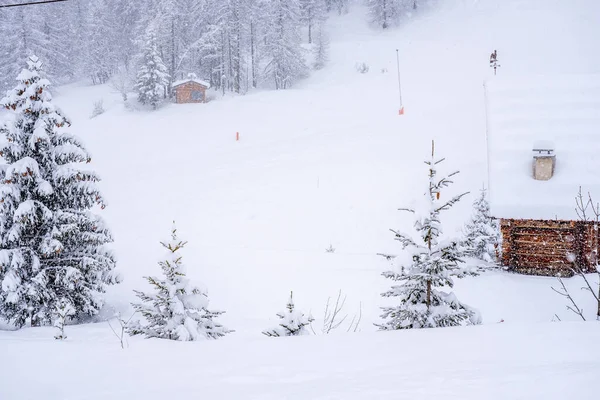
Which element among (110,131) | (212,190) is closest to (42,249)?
(212,190)

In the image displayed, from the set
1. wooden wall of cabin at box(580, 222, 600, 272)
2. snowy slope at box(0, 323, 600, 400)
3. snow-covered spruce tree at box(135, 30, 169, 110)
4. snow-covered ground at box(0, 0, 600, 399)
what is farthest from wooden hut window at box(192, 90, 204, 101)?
snowy slope at box(0, 323, 600, 400)

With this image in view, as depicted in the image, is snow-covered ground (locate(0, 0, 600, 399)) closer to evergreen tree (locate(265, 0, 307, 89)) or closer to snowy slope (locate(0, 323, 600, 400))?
snowy slope (locate(0, 323, 600, 400))

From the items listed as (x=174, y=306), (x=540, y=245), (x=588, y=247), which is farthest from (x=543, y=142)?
(x=174, y=306)

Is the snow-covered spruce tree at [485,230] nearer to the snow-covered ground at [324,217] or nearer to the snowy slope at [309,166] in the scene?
the snow-covered ground at [324,217]

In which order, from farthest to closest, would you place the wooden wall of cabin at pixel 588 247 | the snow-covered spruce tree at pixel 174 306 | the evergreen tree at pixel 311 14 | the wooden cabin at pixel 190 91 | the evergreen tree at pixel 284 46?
the evergreen tree at pixel 311 14
the evergreen tree at pixel 284 46
the wooden cabin at pixel 190 91
the wooden wall of cabin at pixel 588 247
the snow-covered spruce tree at pixel 174 306

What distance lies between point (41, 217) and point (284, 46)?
103 ft

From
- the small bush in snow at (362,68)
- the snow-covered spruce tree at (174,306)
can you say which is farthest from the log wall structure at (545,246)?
the small bush in snow at (362,68)

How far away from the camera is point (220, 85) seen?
133 ft

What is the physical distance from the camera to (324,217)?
18.5 metres

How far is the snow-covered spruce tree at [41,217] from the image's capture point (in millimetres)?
9523

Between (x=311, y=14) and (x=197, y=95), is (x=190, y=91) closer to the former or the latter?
(x=197, y=95)

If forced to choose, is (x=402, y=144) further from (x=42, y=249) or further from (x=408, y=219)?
(x=42, y=249)

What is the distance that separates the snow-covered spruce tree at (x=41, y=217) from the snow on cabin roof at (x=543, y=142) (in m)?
11.9

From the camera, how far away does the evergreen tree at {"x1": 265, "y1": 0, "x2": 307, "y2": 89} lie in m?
36.7
